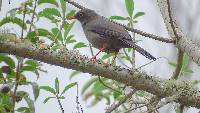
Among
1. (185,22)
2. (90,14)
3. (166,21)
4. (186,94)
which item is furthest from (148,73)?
(90,14)

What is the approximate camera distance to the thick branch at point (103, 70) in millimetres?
2385

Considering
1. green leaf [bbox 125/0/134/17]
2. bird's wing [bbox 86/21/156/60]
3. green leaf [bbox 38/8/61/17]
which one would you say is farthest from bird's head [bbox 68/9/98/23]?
green leaf [bbox 38/8/61/17]

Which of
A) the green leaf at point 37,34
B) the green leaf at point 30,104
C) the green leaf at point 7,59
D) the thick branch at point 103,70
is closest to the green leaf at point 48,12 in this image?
the green leaf at point 37,34

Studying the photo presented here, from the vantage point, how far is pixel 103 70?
2502 mm

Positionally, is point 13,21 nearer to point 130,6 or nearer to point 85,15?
point 130,6

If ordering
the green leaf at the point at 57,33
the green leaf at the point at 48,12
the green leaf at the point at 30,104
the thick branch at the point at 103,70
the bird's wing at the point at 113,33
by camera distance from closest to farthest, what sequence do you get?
1. the thick branch at the point at 103,70
2. the green leaf at the point at 30,104
3. the green leaf at the point at 57,33
4. the green leaf at the point at 48,12
5. the bird's wing at the point at 113,33

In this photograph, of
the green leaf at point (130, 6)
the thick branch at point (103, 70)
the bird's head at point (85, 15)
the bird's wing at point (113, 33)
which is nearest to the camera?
the thick branch at point (103, 70)

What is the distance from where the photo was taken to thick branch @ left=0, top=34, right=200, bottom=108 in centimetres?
238

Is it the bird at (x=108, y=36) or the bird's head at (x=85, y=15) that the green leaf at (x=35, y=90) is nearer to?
the bird at (x=108, y=36)

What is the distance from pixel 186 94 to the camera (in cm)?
266

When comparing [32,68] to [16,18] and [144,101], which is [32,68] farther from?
[144,101]

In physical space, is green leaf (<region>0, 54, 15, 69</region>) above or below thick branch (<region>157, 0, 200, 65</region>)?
above

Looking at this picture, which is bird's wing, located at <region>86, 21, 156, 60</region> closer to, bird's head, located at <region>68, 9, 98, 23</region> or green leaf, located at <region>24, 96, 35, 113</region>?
bird's head, located at <region>68, 9, 98, 23</region>

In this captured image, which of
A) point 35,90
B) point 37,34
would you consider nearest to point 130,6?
point 37,34
